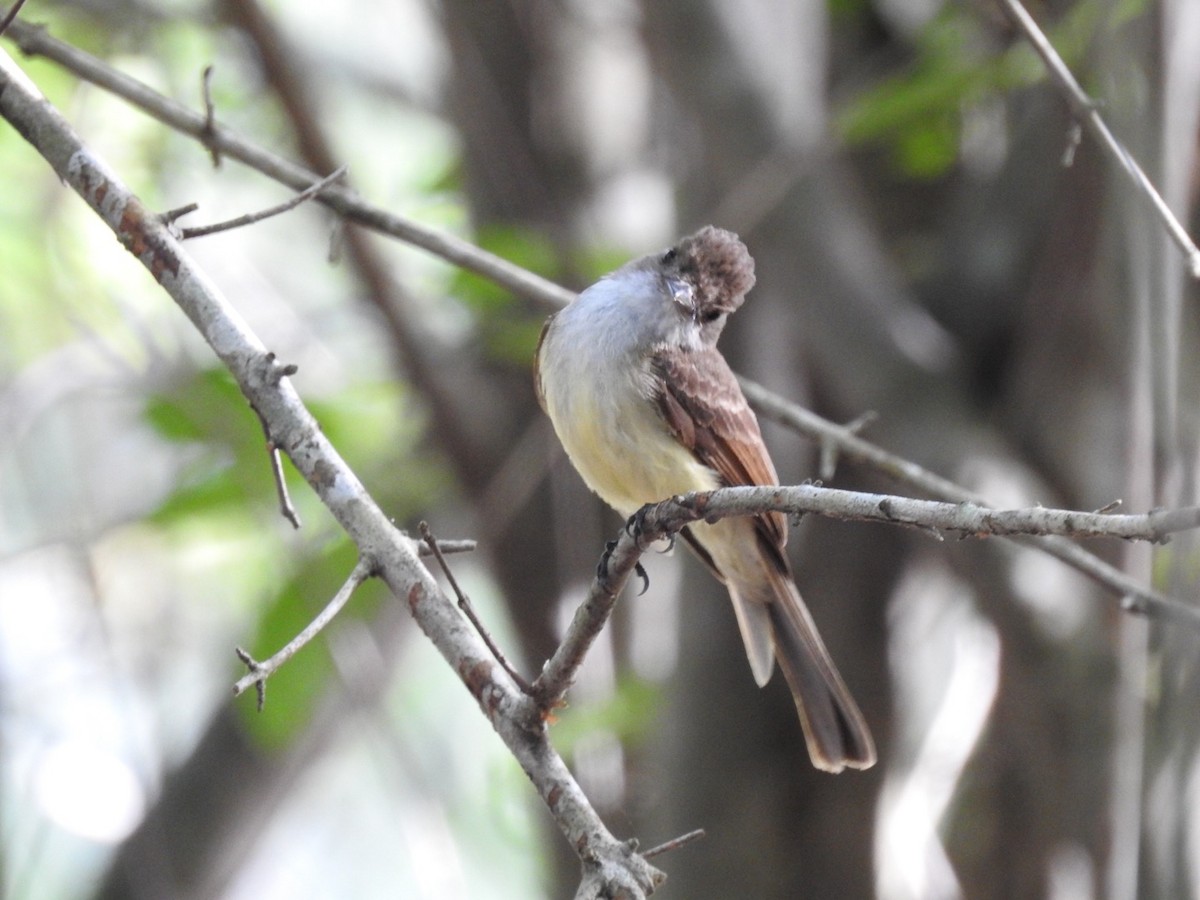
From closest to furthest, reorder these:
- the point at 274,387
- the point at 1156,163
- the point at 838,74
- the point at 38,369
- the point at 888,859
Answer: the point at 274,387
the point at 1156,163
the point at 888,859
the point at 838,74
the point at 38,369

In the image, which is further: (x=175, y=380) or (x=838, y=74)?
(x=838, y=74)

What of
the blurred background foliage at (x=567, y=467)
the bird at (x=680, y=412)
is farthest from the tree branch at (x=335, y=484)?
the blurred background foliage at (x=567, y=467)

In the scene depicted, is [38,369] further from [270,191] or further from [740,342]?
[740,342]

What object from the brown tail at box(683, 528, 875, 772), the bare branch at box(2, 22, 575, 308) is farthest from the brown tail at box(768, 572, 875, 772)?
the bare branch at box(2, 22, 575, 308)

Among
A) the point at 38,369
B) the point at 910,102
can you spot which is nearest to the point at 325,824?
the point at 38,369

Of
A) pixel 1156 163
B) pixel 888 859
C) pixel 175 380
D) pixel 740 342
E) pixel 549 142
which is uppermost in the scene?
pixel 549 142

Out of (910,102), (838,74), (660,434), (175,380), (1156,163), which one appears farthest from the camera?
(838,74)

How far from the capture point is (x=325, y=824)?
8445 millimetres

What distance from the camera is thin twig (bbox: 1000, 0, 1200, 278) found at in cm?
245

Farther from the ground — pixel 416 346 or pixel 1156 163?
pixel 416 346

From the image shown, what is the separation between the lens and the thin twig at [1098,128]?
245cm

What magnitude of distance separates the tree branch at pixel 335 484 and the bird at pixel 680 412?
113 centimetres

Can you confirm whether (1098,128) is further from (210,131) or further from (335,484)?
(210,131)

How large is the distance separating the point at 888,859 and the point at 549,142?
356cm
